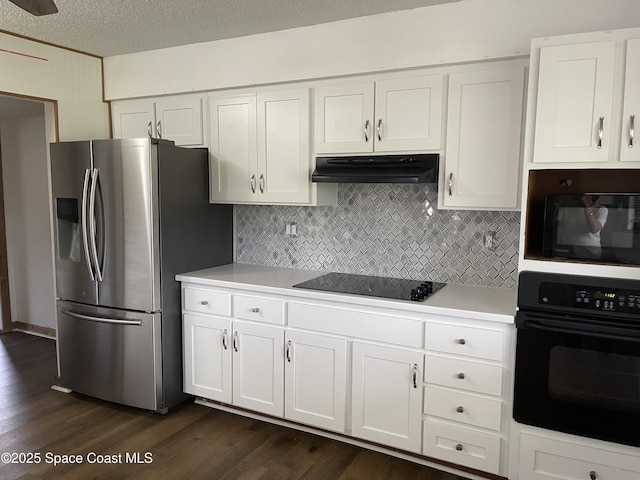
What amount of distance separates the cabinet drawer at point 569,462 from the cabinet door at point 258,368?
134 centimetres

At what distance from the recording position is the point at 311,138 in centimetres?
294

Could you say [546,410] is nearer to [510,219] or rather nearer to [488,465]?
[488,465]

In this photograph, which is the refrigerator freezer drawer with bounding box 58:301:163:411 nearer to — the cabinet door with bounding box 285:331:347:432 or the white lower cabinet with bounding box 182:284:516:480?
the white lower cabinet with bounding box 182:284:516:480

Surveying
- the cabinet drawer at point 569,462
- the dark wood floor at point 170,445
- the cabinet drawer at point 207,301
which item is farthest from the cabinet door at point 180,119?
the cabinet drawer at point 569,462

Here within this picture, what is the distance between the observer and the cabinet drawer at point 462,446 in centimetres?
231

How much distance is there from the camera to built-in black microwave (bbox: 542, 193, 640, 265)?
200cm

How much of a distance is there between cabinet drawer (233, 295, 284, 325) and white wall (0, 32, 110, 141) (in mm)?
1811

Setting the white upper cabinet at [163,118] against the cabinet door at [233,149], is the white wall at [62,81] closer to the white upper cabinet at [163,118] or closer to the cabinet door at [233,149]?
the white upper cabinet at [163,118]

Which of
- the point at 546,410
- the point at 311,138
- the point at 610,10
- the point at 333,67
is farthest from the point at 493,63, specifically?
the point at 546,410

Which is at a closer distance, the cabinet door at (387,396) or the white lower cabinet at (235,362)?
the cabinet door at (387,396)

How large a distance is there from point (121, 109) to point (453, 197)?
260 cm

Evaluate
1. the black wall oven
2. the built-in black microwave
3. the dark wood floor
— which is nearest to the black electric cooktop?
the black wall oven

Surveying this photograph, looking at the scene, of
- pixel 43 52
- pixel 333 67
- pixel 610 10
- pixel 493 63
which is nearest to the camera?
pixel 610 10

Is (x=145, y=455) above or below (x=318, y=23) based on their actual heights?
below
